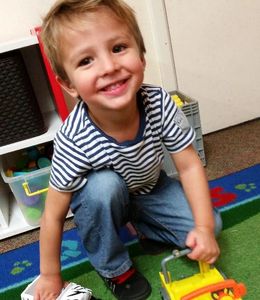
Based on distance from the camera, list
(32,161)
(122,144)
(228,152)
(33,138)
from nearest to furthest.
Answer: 1. (122,144)
2. (33,138)
3. (32,161)
4. (228,152)

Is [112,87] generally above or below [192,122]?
above

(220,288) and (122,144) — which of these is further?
(122,144)

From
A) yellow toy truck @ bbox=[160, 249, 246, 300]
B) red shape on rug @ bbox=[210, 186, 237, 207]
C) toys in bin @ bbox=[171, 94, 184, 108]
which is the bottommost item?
red shape on rug @ bbox=[210, 186, 237, 207]

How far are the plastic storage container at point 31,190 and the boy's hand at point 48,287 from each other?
30cm

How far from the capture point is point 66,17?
633 mm

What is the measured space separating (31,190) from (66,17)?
555mm

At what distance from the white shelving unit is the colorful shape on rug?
0.30 ft

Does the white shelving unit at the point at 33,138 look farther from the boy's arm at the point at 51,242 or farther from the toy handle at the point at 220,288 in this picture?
the toy handle at the point at 220,288

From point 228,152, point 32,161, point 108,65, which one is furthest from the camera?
point 228,152

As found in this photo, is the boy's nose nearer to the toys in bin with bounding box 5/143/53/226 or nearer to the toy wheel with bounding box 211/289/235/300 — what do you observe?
the toy wheel with bounding box 211/289/235/300

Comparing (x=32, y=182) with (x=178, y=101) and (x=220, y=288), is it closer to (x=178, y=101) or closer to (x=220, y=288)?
(x=178, y=101)

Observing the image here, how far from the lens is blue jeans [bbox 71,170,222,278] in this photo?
0.76m

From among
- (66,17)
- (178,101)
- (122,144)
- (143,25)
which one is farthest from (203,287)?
(143,25)

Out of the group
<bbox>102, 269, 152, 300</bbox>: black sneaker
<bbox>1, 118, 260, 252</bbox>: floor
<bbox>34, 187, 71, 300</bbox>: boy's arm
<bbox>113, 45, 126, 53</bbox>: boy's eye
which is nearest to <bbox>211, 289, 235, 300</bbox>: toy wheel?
<bbox>102, 269, 152, 300</bbox>: black sneaker
